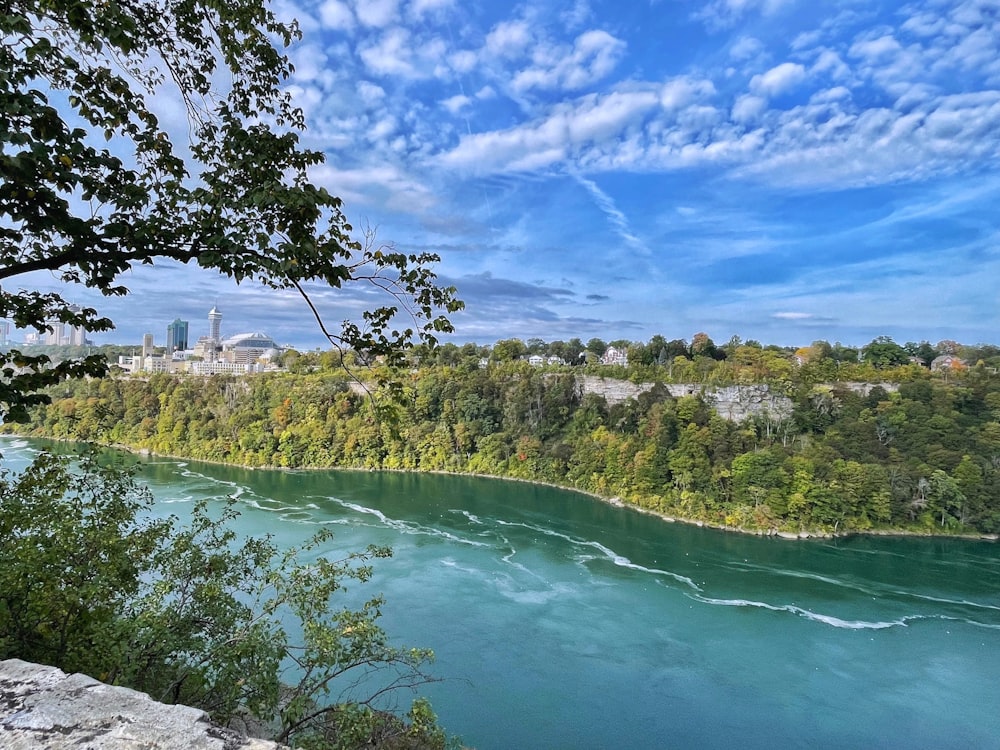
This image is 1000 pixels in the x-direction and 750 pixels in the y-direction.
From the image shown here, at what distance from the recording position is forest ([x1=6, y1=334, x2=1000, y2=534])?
1733 cm

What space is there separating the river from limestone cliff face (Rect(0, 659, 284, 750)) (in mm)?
5298

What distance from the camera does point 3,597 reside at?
8.28ft

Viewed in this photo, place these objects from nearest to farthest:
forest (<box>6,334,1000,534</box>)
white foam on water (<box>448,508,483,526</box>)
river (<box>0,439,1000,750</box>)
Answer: river (<box>0,439,1000,750</box>) < white foam on water (<box>448,508,483,526</box>) < forest (<box>6,334,1000,534</box>)

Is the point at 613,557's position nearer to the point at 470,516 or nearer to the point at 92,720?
the point at 470,516

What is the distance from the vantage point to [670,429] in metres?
22.0

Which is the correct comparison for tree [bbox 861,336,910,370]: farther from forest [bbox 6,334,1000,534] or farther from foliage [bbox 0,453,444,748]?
foliage [bbox 0,453,444,748]

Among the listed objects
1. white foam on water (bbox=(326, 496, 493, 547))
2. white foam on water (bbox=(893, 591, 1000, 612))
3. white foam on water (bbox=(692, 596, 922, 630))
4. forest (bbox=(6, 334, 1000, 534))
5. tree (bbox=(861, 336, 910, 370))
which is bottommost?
white foam on water (bbox=(326, 496, 493, 547))

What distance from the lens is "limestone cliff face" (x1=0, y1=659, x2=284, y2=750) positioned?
99cm

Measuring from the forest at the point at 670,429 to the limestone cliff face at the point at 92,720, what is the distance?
34.9ft

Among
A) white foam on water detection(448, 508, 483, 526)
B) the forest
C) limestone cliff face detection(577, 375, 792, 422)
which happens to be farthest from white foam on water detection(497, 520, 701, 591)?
limestone cliff face detection(577, 375, 792, 422)

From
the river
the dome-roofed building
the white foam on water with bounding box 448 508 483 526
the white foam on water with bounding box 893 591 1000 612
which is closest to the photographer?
the river

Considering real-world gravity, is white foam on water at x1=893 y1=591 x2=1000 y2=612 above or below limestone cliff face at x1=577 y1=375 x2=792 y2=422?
below

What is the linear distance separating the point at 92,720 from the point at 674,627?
34.3 ft

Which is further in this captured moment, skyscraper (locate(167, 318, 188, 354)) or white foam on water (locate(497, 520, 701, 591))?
skyscraper (locate(167, 318, 188, 354))
